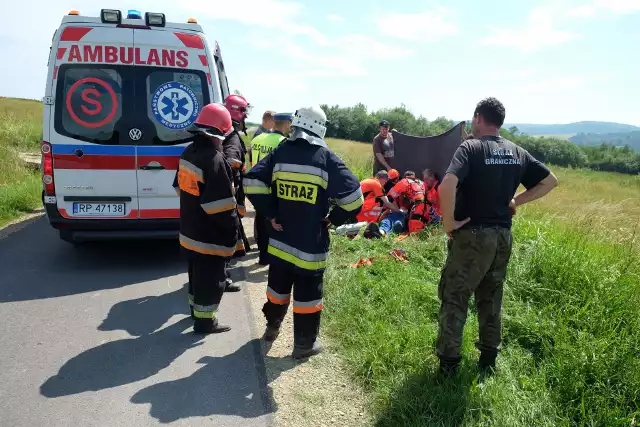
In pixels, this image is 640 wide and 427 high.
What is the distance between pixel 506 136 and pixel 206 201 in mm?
30100

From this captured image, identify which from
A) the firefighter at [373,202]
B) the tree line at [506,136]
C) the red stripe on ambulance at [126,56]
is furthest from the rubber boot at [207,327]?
the tree line at [506,136]

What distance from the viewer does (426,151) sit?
923 centimetres

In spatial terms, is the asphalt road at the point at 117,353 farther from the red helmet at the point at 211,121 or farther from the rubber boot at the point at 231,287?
the red helmet at the point at 211,121

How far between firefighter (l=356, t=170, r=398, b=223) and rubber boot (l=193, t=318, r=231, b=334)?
3.87 m

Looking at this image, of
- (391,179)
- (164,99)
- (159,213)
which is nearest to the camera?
(164,99)

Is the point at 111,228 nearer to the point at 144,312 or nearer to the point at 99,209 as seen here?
the point at 99,209

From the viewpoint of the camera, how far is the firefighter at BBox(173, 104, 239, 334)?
12.7 ft

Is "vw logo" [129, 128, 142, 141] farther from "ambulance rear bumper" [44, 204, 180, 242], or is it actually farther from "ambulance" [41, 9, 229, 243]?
"ambulance rear bumper" [44, 204, 180, 242]

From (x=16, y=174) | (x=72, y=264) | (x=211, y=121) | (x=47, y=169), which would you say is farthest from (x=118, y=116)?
(x=16, y=174)

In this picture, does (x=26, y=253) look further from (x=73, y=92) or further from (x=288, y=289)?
(x=288, y=289)

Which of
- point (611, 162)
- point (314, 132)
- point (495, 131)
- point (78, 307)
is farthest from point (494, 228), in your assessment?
point (611, 162)

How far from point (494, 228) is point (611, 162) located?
223 feet

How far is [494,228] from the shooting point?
3150 mm

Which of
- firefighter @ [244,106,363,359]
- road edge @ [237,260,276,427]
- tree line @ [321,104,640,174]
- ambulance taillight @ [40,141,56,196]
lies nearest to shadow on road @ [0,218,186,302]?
ambulance taillight @ [40,141,56,196]
